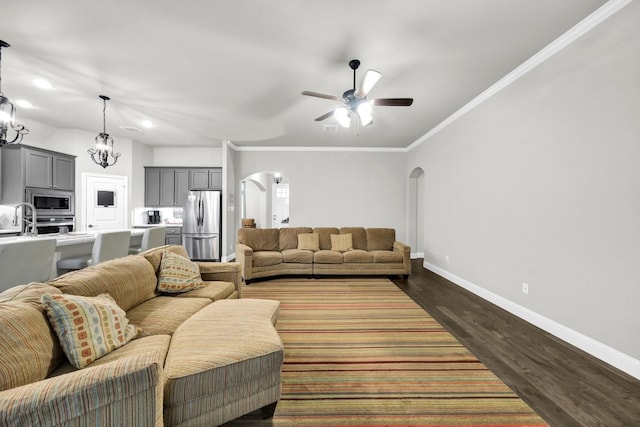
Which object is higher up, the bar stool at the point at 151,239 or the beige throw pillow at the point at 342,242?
the bar stool at the point at 151,239

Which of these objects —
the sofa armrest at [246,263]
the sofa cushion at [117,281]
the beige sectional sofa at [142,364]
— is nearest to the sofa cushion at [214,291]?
the beige sectional sofa at [142,364]

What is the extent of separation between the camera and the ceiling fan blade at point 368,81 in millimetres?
2545

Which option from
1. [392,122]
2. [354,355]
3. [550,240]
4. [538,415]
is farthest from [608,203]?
[392,122]

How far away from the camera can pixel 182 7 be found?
2244 mm

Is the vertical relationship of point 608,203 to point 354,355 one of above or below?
above

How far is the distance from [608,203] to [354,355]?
2385mm

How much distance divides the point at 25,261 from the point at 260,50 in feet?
9.00

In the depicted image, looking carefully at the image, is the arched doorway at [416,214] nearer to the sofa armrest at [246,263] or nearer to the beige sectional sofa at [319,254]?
the beige sectional sofa at [319,254]

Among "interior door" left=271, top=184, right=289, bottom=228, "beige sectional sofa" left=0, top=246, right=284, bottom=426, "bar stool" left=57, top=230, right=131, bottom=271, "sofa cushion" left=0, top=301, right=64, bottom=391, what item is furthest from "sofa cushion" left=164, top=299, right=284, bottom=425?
"interior door" left=271, top=184, right=289, bottom=228

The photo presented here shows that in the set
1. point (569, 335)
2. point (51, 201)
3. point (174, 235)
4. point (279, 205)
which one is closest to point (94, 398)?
point (569, 335)

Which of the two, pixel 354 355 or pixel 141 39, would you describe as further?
pixel 141 39

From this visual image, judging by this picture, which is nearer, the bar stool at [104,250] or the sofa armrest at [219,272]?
the bar stool at [104,250]

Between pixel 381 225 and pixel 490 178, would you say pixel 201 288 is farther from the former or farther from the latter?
pixel 381 225

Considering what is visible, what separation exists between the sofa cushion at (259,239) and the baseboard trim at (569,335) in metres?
3.43
